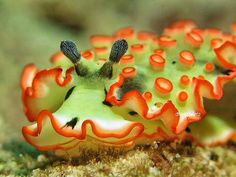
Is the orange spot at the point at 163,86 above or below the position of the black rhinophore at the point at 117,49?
below

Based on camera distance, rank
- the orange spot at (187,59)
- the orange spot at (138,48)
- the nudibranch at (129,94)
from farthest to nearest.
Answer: the orange spot at (138,48)
the orange spot at (187,59)
the nudibranch at (129,94)

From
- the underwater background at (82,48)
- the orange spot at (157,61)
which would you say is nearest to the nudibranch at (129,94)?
the orange spot at (157,61)

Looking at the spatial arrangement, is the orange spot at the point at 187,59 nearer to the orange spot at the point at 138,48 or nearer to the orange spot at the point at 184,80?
the orange spot at the point at 184,80

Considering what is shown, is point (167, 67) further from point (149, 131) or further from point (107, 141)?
point (107, 141)

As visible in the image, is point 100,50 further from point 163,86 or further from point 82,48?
point 82,48

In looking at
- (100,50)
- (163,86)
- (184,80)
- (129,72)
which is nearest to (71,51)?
(129,72)

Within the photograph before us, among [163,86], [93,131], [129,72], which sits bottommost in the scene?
[93,131]

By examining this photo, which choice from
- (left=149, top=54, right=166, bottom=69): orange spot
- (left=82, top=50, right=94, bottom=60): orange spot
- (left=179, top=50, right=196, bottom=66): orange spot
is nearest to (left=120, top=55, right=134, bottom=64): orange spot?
(left=149, top=54, right=166, bottom=69): orange spot
